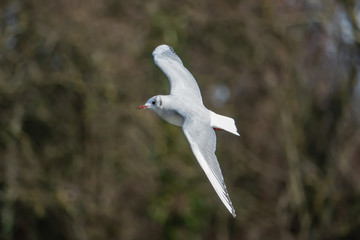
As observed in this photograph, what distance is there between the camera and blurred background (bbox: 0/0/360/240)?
26.1 ft

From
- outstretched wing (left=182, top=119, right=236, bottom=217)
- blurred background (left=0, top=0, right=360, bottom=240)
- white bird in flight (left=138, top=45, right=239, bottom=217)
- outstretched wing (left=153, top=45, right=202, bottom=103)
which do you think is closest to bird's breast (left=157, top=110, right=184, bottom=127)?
white bird in flight (left=138, top=45, right=239, bottom=217)

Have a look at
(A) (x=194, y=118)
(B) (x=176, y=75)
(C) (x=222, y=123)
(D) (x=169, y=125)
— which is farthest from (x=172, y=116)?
(D) (x=169, y=125)

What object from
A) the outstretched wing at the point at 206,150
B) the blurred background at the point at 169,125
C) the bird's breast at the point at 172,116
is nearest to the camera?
the outstretched wing at the point at 206,150

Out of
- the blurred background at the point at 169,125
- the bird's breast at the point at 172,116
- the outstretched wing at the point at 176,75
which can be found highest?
the bird's breast at the point at 172,116

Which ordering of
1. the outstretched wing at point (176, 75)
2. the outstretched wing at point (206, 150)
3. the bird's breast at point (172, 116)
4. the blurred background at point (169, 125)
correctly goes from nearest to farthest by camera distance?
the outstretched wing at point (206, 150) → the bird's breast at point (172, 116) → the outstretched wing at point (176, 75) → the blurred background at point (169, 125)

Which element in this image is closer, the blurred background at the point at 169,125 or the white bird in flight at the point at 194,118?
the white bird in flight at the point at 194,118

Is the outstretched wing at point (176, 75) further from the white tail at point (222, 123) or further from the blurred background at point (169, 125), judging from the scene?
the blurred background at point (169, 125)

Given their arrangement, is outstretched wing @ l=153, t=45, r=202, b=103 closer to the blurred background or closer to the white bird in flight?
the white bird in flight

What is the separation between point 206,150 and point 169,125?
17.3ft

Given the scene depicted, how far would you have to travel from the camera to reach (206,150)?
11.4 feet

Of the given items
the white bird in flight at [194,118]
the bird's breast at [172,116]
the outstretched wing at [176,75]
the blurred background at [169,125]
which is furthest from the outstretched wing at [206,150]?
the blurred background at [169,125]

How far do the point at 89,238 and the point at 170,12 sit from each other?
132 inches

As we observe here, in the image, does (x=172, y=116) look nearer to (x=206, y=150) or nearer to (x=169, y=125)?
(x=206, y=150)

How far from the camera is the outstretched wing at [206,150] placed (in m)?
3.15
